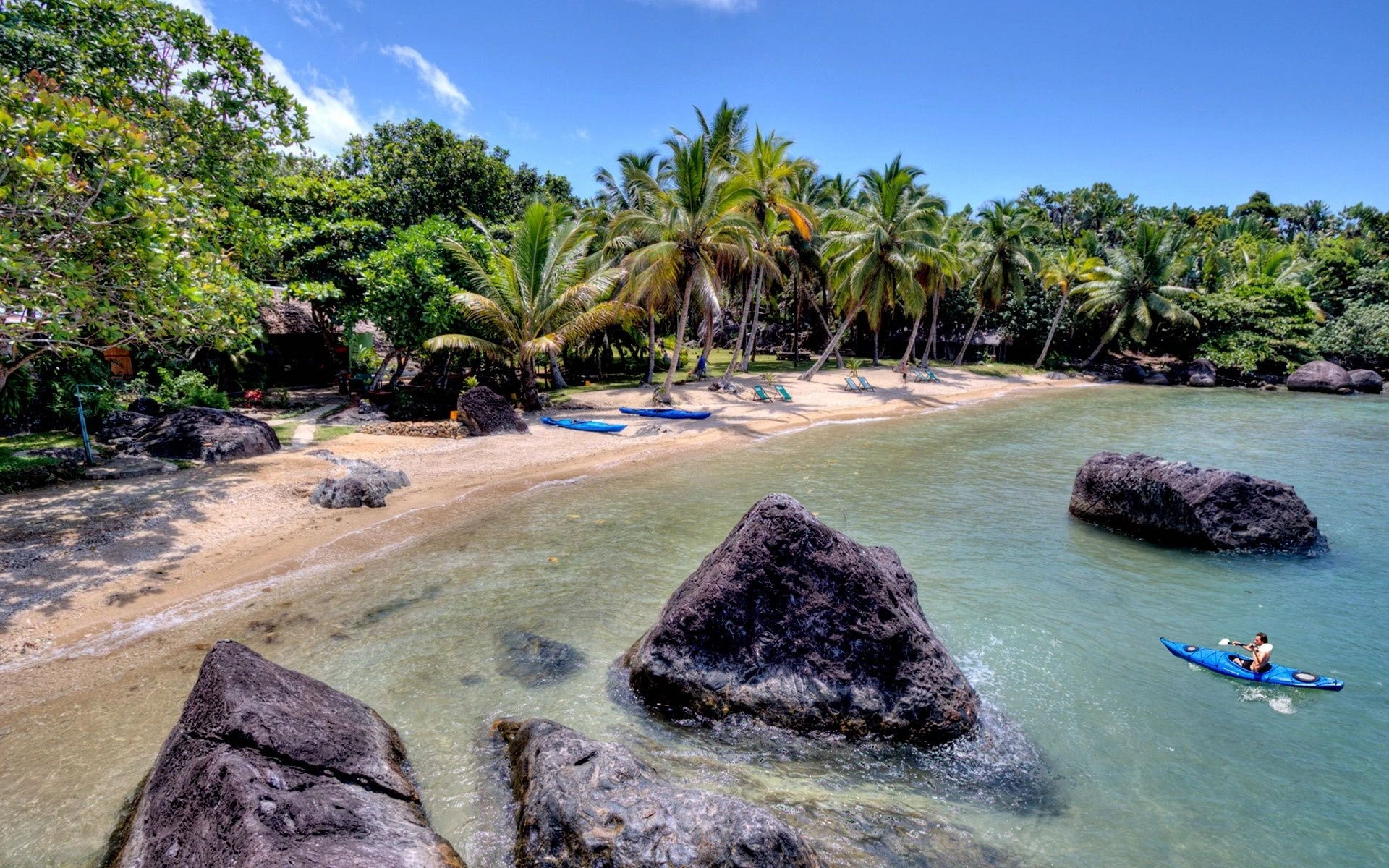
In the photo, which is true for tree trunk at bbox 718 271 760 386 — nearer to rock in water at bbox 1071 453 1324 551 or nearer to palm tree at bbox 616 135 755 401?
palm tree at bbox 616 135 755 401

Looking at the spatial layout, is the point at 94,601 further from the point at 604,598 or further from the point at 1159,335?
the point at 1159,335

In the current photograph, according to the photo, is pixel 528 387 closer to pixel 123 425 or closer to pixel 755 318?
pixel 123 425

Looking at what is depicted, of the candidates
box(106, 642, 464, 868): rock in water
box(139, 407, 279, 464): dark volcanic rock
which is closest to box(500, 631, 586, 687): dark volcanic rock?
box(106, 642, 464, 868): rock in water

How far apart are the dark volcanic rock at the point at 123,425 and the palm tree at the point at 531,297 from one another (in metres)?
7.81

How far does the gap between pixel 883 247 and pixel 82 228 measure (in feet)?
84.8

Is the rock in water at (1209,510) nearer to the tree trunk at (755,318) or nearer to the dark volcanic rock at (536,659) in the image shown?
the dark volcanic rock at (536,659)

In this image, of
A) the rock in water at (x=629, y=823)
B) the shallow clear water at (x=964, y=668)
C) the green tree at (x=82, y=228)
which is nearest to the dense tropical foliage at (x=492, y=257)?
the green tree at (x=82, y=228)

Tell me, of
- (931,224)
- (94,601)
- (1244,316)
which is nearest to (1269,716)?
(94,601)

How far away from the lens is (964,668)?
720 centimetres

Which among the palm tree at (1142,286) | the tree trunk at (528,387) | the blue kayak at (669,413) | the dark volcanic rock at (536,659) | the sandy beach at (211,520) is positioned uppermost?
the palm tree at (1142,286)

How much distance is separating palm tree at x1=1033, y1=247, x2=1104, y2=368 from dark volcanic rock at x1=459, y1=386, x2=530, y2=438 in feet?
115

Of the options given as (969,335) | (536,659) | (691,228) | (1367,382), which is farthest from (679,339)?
(1367,382)

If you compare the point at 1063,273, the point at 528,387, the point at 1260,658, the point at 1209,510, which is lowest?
the point at 1260,658

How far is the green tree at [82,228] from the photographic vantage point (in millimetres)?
7984
